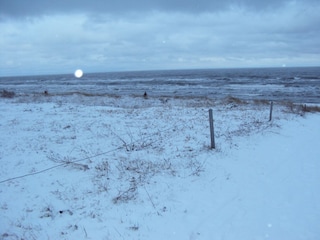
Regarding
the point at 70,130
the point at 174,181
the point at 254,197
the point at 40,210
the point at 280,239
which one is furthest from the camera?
the point at 70,130

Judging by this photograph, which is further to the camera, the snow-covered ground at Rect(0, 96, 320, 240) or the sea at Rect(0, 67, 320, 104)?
the sea at Rect(0, 67, 320, 104)

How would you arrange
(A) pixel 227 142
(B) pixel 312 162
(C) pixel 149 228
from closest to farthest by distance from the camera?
(C) pixel 149 228
(B) pixel 312 162
(A) pixel 227 142

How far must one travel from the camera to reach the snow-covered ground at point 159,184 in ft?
16.6

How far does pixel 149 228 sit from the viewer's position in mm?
5023

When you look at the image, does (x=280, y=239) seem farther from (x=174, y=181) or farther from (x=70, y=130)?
(x=70, y=130)

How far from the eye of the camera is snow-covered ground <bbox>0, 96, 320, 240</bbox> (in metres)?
5.06

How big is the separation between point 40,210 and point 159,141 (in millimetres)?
5284

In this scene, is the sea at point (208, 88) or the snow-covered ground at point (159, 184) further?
the sea at point (208, 88)

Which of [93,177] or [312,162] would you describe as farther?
[312,162]

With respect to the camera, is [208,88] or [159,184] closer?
[159,184]

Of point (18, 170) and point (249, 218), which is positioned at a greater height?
point (18, 170)

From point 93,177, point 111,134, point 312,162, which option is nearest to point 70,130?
point 111,134

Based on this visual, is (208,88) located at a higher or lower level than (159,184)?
higher

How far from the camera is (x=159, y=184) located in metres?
6.64
